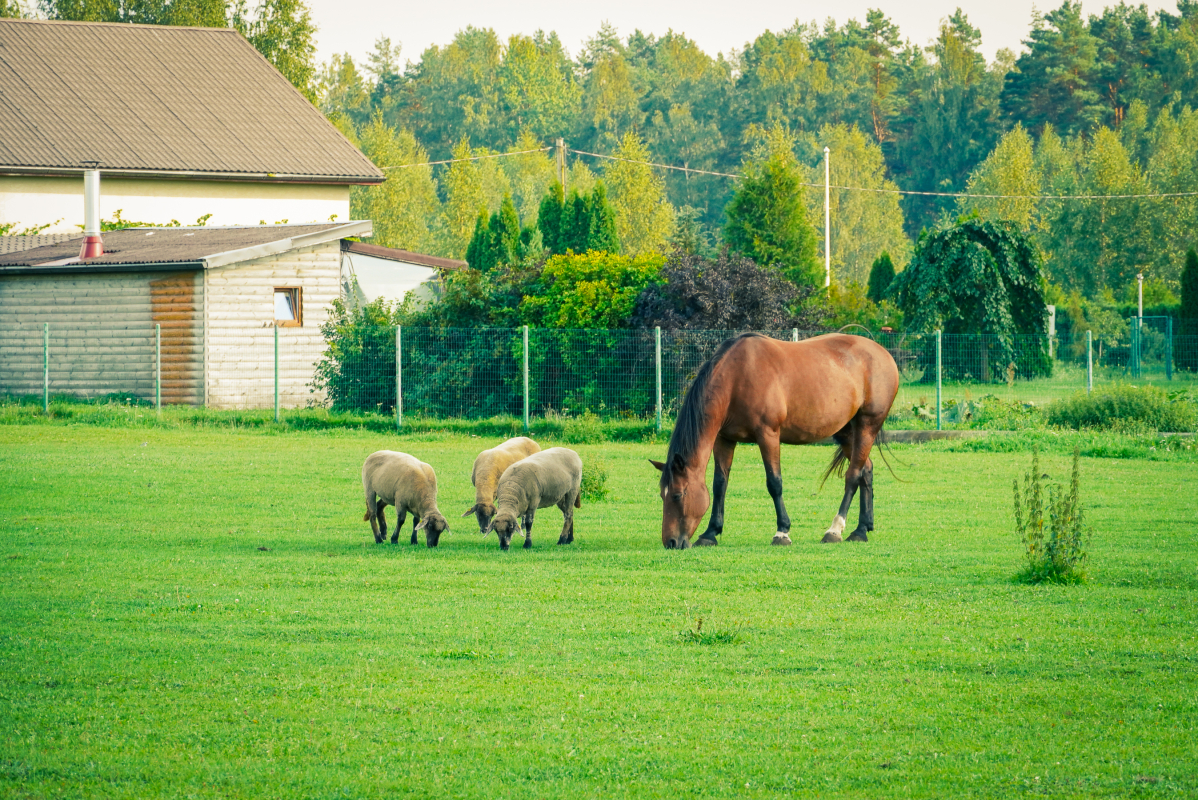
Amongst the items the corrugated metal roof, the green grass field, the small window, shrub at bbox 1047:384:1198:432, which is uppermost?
the corrugated metal roof

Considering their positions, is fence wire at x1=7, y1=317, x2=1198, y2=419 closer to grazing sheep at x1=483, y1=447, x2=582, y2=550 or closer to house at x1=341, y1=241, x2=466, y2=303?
house at x1=341, y1=241, x2=466, y2=303

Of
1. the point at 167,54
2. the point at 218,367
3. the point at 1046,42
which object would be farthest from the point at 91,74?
the point at 1046,42

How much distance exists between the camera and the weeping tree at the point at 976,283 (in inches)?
1403

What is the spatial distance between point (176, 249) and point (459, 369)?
33.5ft

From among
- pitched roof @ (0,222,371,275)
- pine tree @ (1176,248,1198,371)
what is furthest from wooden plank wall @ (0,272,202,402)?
pine tree @ (1176,248,1198,371)

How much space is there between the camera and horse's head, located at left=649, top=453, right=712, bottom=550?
39.1 feet

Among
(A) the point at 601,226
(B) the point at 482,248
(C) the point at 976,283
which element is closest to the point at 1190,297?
(C) the point at 976,283

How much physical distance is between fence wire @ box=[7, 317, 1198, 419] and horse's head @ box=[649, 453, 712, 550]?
9740mm

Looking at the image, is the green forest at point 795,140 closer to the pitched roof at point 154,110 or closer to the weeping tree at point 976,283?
the weeping tree at point 976,283

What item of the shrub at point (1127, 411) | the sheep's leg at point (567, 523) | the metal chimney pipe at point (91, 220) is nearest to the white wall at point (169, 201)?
the metal chimney pipe at point (91, 220)

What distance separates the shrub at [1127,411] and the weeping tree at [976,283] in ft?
32.7

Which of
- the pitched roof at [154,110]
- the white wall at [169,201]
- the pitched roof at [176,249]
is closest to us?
the pitched roof at [176,249]

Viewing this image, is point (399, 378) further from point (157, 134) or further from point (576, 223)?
point (576, 223)

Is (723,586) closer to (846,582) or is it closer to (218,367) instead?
(846,582)
